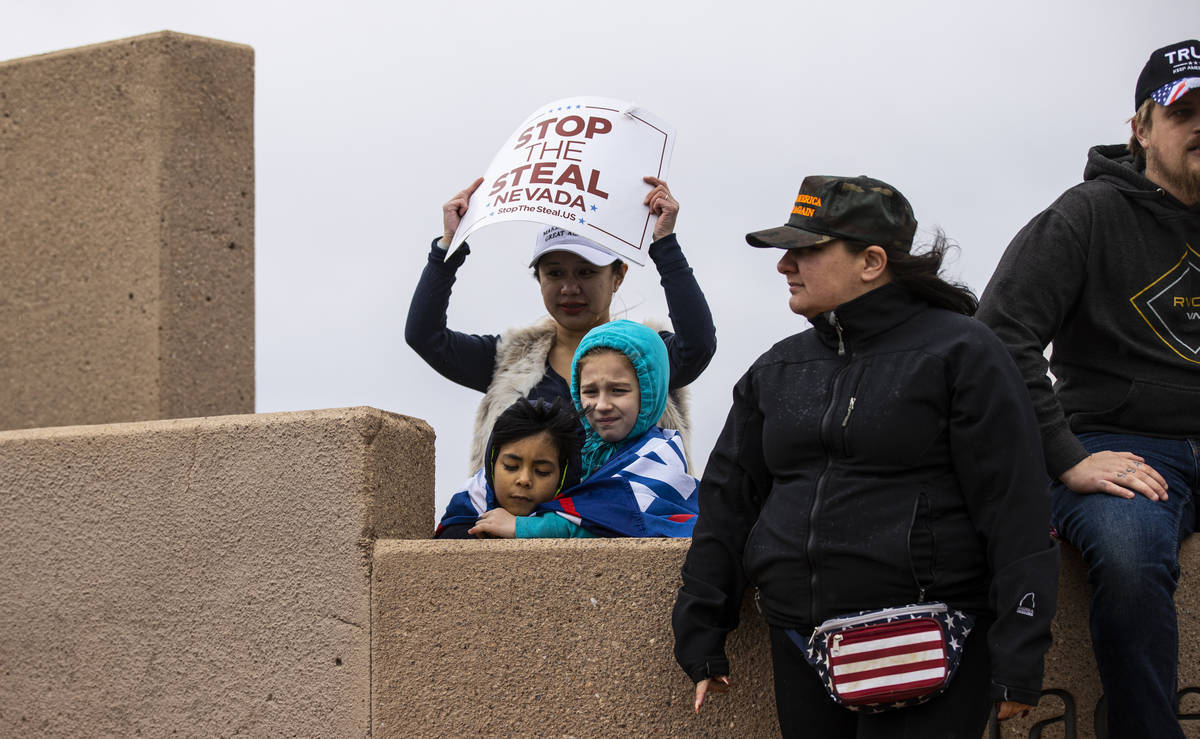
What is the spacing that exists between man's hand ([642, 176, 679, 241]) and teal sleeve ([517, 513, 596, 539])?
104 centimetres

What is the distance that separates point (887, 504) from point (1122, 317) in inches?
40.1

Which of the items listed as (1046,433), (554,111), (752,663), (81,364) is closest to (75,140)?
(81,364)

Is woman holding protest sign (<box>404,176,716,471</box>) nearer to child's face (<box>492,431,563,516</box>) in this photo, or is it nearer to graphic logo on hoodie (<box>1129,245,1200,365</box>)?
child's face (<box>492,431,563,516</box>)

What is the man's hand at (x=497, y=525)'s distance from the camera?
366cm

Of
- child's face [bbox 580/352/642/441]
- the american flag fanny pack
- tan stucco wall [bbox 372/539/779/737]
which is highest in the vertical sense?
child's face [bbox 580/352/642/441]

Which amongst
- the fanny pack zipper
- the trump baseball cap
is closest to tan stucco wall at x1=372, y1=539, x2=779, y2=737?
the fanny pack zipper

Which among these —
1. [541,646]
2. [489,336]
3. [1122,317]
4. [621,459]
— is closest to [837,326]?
[1122,317]

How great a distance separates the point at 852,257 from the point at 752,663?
1076 mm

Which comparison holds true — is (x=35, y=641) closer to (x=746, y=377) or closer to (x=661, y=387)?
(x=661, y=387)

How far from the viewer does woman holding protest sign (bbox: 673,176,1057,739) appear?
2666 mm

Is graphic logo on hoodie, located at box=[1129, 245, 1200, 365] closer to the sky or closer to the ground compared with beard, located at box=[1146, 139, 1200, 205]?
closer to the ground

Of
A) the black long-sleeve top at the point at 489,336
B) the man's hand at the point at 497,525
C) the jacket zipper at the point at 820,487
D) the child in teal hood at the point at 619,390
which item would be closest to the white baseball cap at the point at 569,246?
the black long-sleeve top at the point at 489,336

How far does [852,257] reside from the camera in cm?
294

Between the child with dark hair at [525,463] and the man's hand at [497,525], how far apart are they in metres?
0.04
